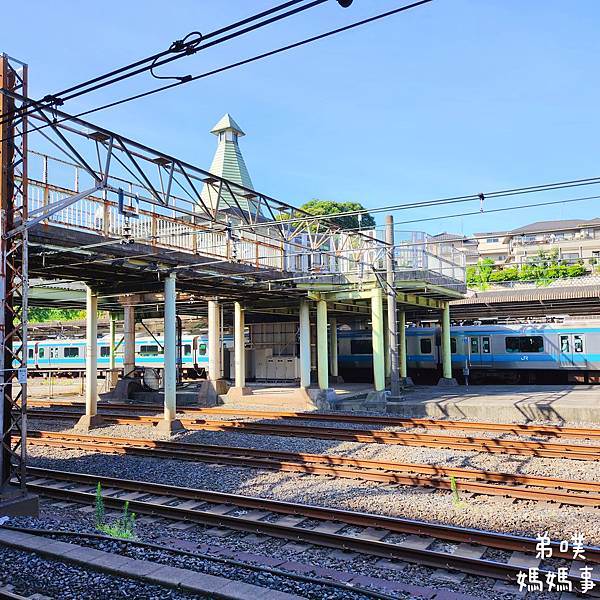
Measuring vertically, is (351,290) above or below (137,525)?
above

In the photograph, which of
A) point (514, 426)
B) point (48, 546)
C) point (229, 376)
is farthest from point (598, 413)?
point (229, 376)

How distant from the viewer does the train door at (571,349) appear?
993 inches

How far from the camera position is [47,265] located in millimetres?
15312

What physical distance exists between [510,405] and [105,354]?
90.8 feet

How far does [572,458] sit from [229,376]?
22.2m

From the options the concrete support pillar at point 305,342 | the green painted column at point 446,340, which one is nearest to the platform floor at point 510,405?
the green painted column at point 446,340

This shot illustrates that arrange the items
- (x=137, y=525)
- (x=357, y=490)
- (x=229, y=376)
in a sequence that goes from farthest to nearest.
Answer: (x=229, y=376), (x=357, y=490), (x=137, y=525)

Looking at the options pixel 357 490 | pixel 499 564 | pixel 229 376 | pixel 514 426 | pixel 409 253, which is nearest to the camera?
pixel 499 564

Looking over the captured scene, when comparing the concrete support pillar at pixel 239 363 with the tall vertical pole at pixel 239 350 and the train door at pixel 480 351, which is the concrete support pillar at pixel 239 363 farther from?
the train door at pixel 480 351

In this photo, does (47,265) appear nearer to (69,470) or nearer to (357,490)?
(69,470)

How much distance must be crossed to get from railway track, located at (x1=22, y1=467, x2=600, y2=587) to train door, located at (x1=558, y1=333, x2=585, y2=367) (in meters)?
20.3

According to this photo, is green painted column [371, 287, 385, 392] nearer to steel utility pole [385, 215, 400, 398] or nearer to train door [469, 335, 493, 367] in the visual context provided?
steel utility pole [385, 215, 400, 398]

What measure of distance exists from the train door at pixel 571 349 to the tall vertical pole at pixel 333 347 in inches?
407

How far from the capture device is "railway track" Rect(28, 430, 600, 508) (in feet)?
30.7
